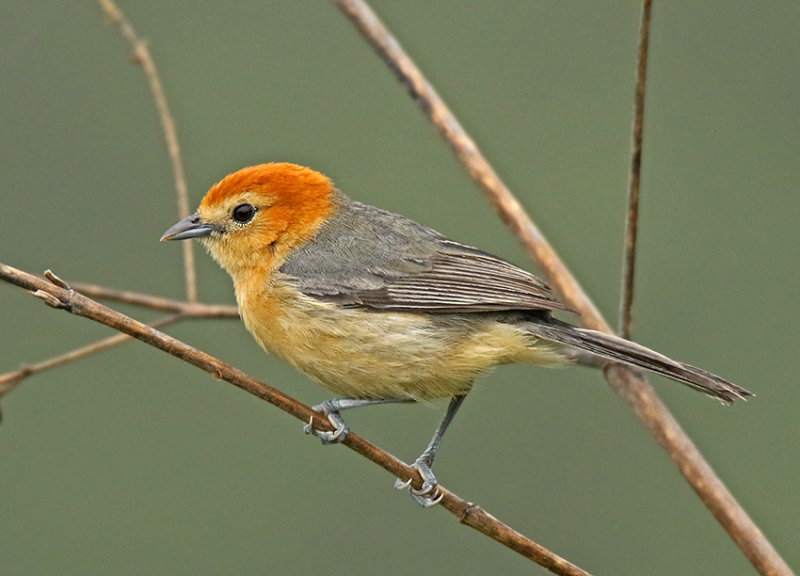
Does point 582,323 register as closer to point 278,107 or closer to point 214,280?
point 214,280

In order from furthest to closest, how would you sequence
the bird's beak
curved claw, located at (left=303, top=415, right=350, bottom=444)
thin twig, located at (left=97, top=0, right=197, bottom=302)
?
the bird's beak < thin twig, located at (left=97, top=0, right=197, bottom=302) < curved claw, located at (left=303, top=415, right=350, bottom=444)

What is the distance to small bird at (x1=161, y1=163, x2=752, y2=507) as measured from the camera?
406 centimetres

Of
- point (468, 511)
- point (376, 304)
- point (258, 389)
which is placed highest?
point (376, 304)

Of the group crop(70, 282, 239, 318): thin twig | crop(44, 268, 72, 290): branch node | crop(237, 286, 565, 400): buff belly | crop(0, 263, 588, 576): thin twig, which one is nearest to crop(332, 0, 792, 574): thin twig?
crop(237, 286, 565, 400): buff belly

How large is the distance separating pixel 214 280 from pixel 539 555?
225 centimetres

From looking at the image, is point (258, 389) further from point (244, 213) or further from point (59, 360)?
point (244, 213)

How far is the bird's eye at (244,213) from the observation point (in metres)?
4.55

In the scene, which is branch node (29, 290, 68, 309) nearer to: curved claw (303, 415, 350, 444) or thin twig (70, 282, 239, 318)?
curved claw (303, 415, 350, 444)

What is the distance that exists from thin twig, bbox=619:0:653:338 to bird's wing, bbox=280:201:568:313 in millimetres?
257

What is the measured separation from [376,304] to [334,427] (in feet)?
2.42

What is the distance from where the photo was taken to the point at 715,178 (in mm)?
7391

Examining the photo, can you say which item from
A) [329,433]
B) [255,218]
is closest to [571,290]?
[329,433]

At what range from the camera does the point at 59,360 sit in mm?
3838

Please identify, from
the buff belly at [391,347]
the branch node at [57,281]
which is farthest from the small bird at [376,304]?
the branch node at [57,281]
